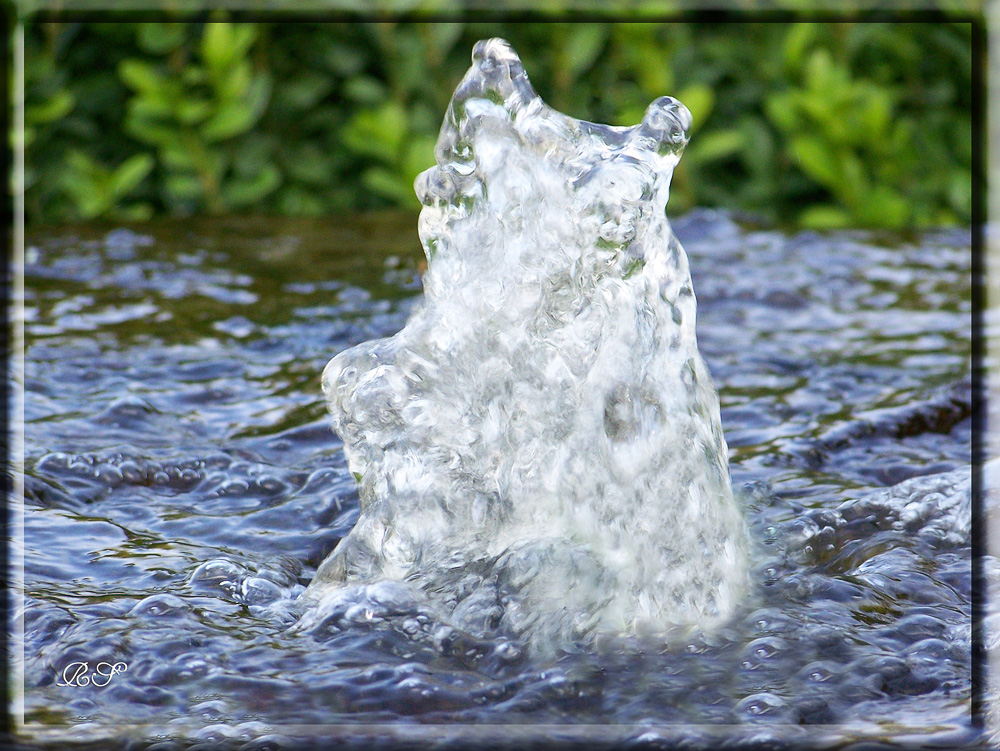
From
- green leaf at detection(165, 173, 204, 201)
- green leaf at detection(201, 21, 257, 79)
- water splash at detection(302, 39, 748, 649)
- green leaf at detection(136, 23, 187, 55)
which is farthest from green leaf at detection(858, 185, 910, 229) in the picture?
water splash at detection(302, 39, 748, 649)

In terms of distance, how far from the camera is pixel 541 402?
66.9 inches

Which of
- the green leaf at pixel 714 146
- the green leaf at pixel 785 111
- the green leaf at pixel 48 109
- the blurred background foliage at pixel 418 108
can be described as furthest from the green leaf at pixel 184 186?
the green leaf at pixel 785 111

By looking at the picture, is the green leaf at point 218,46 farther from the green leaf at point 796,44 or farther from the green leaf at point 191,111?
the green leaf at point 796,44

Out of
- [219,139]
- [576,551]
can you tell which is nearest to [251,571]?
[576,551]

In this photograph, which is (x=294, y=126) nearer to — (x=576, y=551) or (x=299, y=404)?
(x=299, y=404)

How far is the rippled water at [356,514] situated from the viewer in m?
1.31

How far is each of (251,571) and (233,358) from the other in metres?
1.08

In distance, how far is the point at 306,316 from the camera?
9.61ft

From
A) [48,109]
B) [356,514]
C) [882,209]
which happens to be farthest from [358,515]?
[882,209]

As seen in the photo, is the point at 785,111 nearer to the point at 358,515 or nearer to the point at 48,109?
the point at 48,109

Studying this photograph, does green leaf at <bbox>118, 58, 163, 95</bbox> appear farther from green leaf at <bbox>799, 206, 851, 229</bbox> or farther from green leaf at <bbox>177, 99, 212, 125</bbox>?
green leaf at <bbox>799, 206, 851, 229</bbox>

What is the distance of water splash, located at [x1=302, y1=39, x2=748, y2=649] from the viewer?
158 centimetres

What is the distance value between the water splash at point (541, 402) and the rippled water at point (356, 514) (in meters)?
0.11

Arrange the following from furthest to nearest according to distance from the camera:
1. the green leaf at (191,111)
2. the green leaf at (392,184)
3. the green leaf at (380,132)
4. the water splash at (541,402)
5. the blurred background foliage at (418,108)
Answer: the green leaf at (392,184), the green leaf at (380,132), the blurred background foliage at (418,108), the green leaf at (191,111), the water splash at (541,402)
